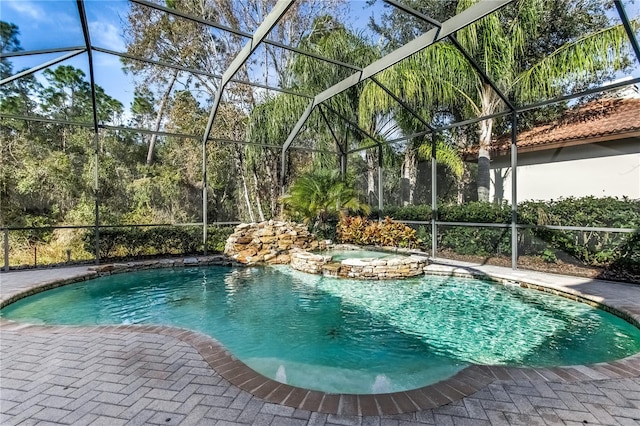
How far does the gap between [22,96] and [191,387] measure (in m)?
17.5

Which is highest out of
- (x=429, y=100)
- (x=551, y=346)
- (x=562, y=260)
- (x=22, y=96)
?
(x=22, y=96)

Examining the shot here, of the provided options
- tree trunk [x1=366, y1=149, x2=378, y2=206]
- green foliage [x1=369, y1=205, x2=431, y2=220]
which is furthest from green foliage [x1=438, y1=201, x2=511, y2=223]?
tree trunk [x1=366, y1=149, x2=378, y2=206]

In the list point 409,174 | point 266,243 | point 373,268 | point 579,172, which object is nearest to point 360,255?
point 373,268

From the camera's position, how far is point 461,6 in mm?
8320

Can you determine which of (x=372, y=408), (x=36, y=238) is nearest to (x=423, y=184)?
(x=372, y=408)

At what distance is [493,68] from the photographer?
8508mm

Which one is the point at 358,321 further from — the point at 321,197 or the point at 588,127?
the point at 588,127

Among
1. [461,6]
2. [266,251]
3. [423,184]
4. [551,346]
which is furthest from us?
[423,184]

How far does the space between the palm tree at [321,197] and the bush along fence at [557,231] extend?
8.47 feet

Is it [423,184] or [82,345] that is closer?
[82,345]

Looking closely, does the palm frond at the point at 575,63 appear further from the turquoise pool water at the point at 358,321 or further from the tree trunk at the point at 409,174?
the turquoise pool water at the point at 358,321

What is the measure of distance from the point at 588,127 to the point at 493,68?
316 centimetres

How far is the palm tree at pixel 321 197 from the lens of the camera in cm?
1034

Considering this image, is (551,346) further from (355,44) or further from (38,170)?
(38,170)
